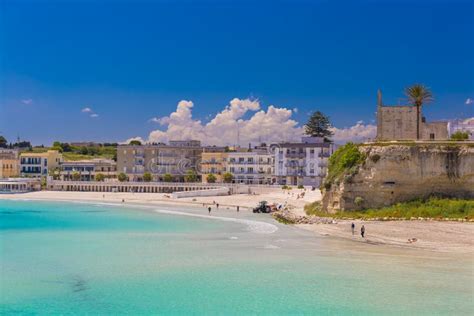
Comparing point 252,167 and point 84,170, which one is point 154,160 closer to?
point 84,170

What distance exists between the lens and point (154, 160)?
112375mm

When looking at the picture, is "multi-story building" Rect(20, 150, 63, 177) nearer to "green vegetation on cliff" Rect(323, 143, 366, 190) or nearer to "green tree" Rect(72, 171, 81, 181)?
"green tree" Rect(72, 171, 81, 181)

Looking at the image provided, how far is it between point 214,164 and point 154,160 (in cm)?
1268

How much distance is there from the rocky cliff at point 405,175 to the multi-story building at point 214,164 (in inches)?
2217

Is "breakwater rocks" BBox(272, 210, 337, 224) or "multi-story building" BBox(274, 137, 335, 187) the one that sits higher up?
"multi-story building" BBox(274, 137, 335, 187)

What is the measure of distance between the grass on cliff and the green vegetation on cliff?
11.9 feet

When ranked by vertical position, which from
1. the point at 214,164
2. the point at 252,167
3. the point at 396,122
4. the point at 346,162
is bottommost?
the point at 346,162

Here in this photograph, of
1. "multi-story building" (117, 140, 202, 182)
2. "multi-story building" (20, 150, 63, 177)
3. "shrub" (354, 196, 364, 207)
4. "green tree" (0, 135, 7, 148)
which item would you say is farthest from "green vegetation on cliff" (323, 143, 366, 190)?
"green tree" (0, 135, 7, 148)

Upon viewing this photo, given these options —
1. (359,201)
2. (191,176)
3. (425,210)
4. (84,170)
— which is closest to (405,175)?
(425,210)

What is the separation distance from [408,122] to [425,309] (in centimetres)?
4129

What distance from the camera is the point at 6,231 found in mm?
51938

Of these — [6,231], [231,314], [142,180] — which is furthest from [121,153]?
[231,314]

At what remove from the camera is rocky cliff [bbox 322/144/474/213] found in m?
49.0

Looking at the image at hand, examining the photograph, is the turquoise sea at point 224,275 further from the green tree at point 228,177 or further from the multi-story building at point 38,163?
the multi-story building at point 38,163
